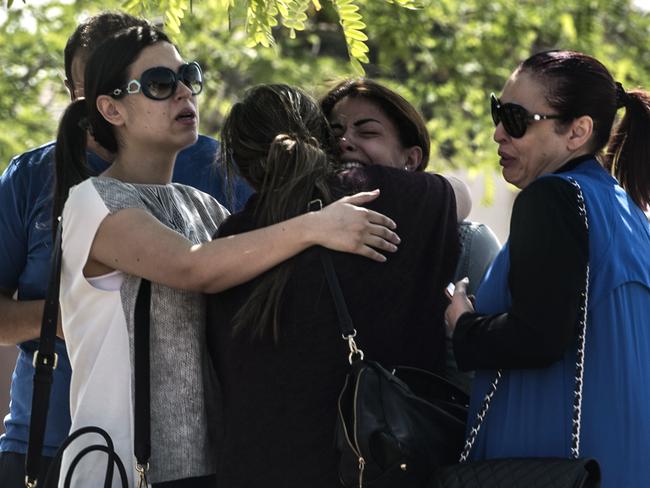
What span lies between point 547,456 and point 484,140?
28.0 ft

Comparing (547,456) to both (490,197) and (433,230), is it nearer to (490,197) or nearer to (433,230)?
(433,230)

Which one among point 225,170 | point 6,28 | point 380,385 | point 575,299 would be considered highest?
point 6,28

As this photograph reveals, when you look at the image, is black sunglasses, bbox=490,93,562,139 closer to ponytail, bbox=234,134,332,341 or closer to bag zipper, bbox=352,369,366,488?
ponytail, bbox=234,134,332,341

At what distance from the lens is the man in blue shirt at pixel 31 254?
3.47m

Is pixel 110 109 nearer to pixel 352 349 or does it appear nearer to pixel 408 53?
pixel 352 349

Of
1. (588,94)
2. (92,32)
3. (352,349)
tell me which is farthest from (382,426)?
(92,32)

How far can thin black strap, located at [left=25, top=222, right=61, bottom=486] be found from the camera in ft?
9.75

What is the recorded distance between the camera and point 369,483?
103 inches

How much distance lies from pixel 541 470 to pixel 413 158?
1176mm

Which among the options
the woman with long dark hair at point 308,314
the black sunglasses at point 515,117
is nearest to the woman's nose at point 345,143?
the woman with long dark hair at point 308,314

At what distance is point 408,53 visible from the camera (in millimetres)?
10602

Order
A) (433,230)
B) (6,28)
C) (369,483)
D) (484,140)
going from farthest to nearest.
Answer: (484,140), (6,28), (433,230), (369,483)

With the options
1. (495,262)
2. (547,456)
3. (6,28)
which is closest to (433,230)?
(495,262)

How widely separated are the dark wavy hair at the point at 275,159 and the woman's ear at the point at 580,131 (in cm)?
61
